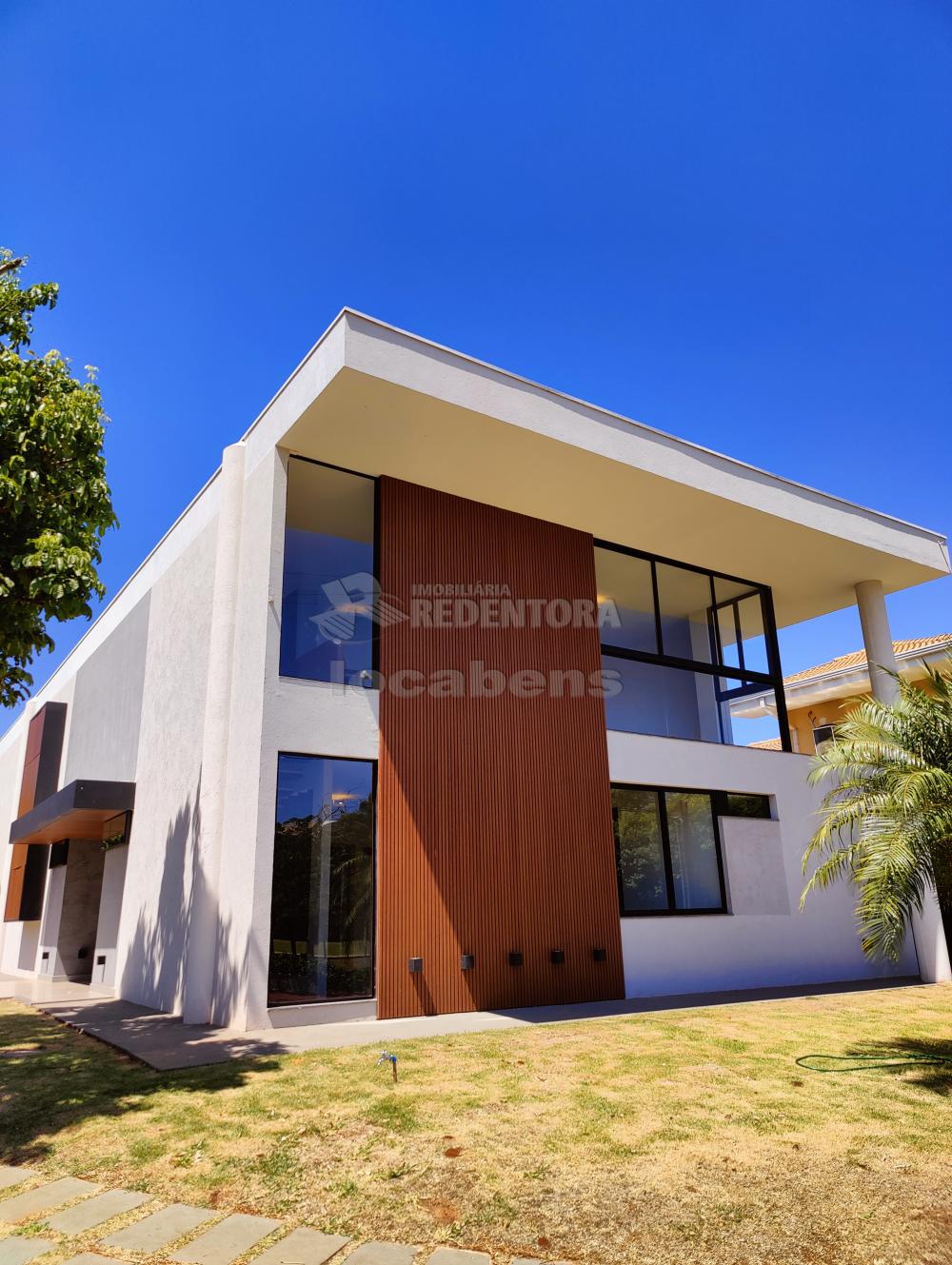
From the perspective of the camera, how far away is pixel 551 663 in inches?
437

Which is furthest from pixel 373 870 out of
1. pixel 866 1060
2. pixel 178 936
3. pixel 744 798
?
pixel 744 798

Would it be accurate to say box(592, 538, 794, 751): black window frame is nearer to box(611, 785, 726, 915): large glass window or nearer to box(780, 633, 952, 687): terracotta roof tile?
box(611, 785, 726, 915): large glass window

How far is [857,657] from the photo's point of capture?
21.2 m

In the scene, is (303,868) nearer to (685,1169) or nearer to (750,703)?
(685,1169)

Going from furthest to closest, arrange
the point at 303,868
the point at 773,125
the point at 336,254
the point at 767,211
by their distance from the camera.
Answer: the point at 336,254
the point at 767,211
the point at 773,125
the point at 303,868

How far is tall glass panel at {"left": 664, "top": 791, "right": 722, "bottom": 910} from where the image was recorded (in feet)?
37.9

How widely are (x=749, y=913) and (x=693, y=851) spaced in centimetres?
126

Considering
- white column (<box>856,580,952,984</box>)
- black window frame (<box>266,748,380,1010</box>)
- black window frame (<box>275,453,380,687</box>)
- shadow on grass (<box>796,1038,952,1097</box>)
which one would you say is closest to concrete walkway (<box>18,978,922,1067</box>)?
black window frame (<box>266,748,380,1010</box>)

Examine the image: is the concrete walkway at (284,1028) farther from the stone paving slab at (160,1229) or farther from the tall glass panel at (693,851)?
the stone paving slab at (160,1229)

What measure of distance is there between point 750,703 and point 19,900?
1693 centimetres

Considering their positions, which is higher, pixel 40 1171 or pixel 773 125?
pixel 773 125

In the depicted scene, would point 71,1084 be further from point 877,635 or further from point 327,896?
point 877,635

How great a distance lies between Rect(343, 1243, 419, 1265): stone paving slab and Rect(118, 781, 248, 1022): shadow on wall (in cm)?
528

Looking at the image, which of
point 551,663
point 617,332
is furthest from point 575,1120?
point 617,332
